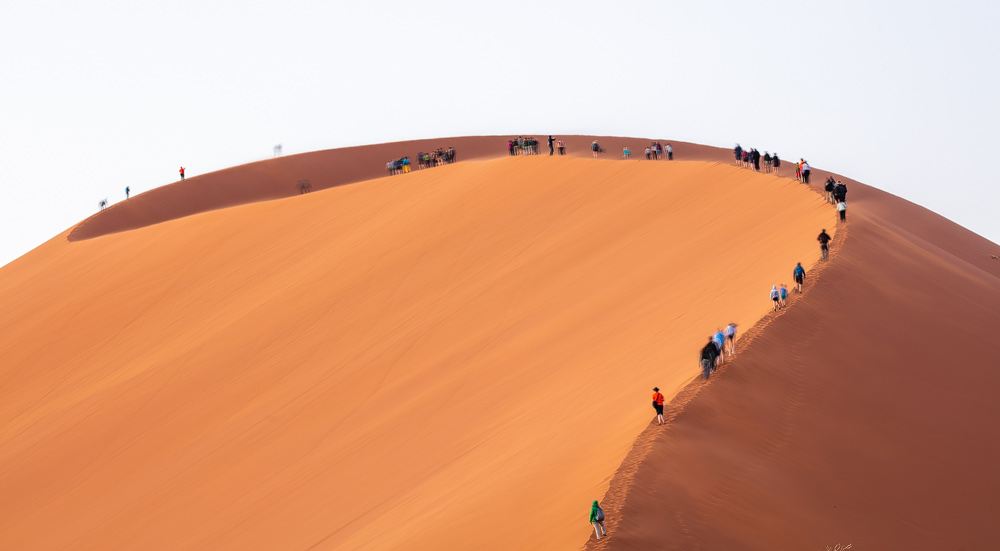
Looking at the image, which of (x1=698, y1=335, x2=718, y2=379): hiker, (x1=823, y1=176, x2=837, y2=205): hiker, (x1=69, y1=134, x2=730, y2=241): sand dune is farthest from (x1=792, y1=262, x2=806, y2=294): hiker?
(x1=69, y1=134, x2=730, y2=241): sand dune

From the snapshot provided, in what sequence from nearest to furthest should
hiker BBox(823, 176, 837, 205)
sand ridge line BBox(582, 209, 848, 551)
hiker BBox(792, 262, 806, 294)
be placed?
sand ridge line BBox(582, 209, 848, 551), hiker BBox(792, 262, 806, 294), hiker BBox(823, 176, 837, 205)

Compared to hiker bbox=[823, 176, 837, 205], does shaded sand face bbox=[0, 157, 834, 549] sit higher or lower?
lower

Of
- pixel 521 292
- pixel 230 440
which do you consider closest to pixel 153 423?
pixel 230 440

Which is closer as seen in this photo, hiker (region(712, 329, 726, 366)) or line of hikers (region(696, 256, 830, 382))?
line of hikers (region(696, 256, 830, 382))

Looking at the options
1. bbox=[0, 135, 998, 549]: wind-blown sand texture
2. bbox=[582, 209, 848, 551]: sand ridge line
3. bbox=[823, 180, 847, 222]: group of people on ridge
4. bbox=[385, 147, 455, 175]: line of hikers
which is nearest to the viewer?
bbox=[582, 209, 848, 551]: sand ridge line

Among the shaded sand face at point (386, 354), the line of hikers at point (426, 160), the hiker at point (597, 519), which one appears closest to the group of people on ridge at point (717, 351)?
the shaded sand face at point (386, 354)

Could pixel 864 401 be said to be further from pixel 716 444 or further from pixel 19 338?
pixel 19 338

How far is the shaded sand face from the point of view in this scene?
53.0 ft

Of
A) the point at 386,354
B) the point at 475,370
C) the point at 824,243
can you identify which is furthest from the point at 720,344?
the point at 386,354

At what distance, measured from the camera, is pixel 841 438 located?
14742 mm

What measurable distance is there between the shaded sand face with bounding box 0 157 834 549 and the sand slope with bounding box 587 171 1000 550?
0.84m

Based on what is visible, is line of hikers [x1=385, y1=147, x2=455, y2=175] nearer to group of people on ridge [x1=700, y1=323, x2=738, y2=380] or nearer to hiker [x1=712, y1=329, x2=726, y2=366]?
group of people on ridge [x1=700, y1=323, x2=738, y2=380]

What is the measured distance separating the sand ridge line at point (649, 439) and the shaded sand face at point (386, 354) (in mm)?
267

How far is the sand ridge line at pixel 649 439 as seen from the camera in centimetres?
1181
